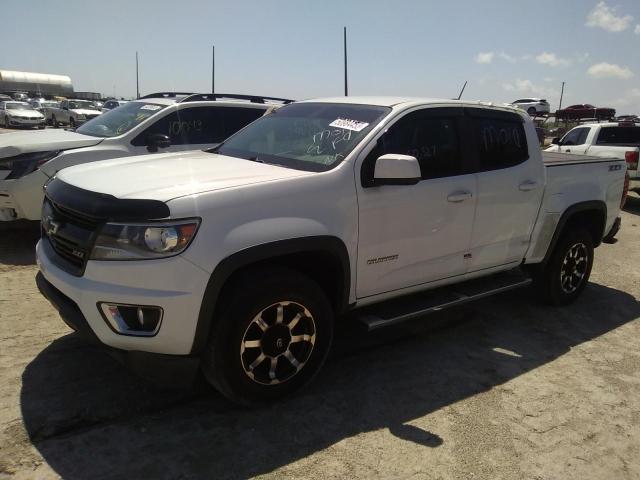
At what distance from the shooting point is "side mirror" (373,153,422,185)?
3.18 meters

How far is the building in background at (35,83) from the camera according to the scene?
78.6m

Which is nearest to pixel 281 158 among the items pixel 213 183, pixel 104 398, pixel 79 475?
pixel 213 183

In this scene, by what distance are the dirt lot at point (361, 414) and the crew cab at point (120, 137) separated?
189 centimetres

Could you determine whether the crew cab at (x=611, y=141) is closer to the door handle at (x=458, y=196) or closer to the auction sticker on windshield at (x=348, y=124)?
the door handle at (x=458, y=196)

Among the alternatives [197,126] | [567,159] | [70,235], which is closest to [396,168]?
[70,235]

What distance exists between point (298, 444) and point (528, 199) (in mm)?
2798

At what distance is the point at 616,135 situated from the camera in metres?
11.8

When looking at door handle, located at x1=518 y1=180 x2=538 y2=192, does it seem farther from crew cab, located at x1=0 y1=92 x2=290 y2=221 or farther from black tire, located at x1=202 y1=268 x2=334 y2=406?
crew cab, located at x1=0 y1=92 x2=290 y2=221

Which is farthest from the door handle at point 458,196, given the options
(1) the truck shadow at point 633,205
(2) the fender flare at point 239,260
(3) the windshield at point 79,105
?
(3) the windshield at point 79,105

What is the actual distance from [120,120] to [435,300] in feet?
16.4

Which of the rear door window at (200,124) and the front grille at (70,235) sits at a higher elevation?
the rear door window at (200,124)

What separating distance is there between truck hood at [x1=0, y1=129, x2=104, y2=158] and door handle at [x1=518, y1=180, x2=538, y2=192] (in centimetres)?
484

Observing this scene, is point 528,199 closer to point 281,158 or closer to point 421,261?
point 421,261

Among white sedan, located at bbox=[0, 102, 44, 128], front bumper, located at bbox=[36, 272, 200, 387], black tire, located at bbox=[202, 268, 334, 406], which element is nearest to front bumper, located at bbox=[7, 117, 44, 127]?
white sedan, located at bbox=[0, 102, 44, 128]
